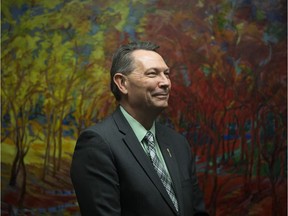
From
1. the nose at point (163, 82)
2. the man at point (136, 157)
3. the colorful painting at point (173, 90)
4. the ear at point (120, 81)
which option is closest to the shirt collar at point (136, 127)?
the man at point (136, 157)

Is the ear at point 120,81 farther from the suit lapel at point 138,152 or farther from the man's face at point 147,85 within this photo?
the suit lapel at point 138,152

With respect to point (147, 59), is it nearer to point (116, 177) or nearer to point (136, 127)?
point (136, 127)

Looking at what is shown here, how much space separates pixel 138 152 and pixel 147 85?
0.35 m

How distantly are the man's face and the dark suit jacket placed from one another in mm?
154

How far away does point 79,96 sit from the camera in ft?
10.3

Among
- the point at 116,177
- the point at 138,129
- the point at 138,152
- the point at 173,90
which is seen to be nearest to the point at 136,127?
the point at 138,129

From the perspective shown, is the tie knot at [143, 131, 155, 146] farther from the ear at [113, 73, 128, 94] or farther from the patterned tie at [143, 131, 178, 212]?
the ear at [113, 73, 128, 94]

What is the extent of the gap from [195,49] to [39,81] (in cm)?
120

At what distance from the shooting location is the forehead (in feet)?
7.07

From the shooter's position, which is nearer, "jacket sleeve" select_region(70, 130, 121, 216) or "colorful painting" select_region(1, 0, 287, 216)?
"jacket sleeve" select_region(70, 130, 121, 216)

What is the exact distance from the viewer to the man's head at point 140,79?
213 centimetres

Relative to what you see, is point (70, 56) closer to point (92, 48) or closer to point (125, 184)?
point (92, 48)

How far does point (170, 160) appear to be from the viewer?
2.19 metres

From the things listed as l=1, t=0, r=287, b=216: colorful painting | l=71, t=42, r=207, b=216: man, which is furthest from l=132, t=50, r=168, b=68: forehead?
l=1, t=0, r=287, b=216: colorful painting
